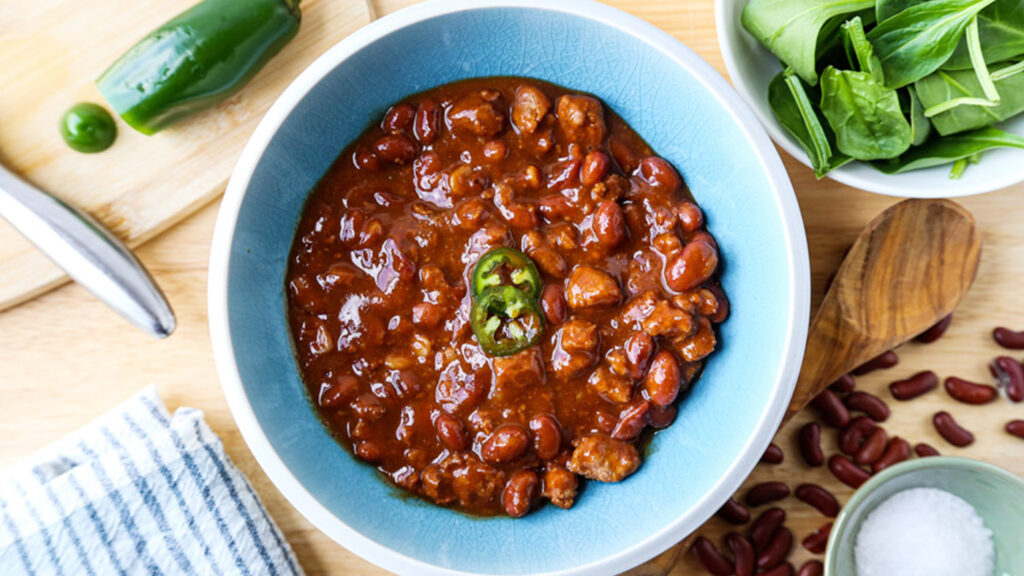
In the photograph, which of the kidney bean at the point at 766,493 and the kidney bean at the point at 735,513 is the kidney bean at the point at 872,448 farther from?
the kidney bean at the point at 735,513

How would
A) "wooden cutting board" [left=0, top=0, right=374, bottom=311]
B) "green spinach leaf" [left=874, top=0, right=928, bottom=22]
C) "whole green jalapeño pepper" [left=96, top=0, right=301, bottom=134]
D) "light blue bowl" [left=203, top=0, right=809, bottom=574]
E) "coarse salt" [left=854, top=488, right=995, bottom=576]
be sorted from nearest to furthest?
1. "light blue bowl" [left=203, top=0, right=809, bottom=574]
2. "green spinach leaf" [left=874, top=0, right=928, bottom=22]
3. "whole green jalapeño pepper" [left=96, top=0, right=301, bottom=134]
4. "wooden cutting board" [left=0, top=0, right=374, bottom=311]
5. "coarse salt" [left=854, top=488, right=995, bottom=576]

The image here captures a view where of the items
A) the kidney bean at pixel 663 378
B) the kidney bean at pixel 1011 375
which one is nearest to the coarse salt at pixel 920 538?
the kidney bean at pixel 1011 375

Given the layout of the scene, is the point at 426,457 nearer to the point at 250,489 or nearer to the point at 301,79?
the point at 250,489

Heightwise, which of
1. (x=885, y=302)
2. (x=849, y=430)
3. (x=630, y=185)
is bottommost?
(x=849, y=430)

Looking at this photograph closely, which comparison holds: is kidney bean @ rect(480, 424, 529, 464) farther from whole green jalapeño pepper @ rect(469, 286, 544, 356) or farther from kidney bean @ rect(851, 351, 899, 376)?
kidney bean @ rect(851, 351, 899, 376)

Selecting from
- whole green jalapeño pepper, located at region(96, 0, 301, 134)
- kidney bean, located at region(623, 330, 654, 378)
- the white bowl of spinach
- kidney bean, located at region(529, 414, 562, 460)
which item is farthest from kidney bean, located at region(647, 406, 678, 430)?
whole green jalapeño pepper, located at region(96, 0, 301, 134)

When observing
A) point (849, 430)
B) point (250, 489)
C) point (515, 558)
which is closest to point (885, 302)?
point (849, 430)

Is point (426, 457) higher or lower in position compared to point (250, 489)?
higher
